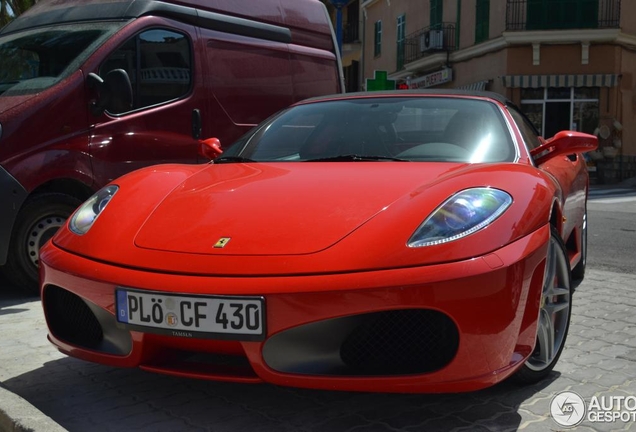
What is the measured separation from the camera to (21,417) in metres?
2.71

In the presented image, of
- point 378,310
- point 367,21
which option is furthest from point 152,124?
point 367,21

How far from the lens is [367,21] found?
117 feet

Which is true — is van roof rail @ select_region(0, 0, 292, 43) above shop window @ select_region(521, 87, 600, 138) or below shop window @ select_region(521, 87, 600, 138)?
above

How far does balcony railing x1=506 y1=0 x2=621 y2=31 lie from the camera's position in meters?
23.3

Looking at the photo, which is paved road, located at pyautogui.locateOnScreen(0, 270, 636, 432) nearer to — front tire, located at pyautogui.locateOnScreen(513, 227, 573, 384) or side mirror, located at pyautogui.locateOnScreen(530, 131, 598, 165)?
front tire, located at pyautogui.locateOnScreen(513, 227, 573, 384)

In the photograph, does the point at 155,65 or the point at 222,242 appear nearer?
the point at 222,242

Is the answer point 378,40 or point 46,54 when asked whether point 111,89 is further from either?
point 378,40

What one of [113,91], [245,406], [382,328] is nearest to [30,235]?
[113,91]

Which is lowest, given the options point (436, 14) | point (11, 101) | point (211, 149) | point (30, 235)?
point (30, 235)

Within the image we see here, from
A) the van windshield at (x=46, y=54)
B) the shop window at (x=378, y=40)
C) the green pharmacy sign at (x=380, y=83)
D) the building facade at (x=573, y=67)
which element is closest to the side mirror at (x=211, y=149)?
the van windshield at (x=46, y=54)

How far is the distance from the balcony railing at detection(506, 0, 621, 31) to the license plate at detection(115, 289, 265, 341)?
2277 centimetres

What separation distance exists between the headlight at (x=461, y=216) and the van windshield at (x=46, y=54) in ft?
11.2

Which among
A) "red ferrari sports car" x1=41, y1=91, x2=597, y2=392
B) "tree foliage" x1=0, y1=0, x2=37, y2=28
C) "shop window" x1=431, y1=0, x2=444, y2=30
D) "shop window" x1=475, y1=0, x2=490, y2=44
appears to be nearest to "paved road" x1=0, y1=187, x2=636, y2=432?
"red ferrari sports car" x1=41, y1=91, x2=597, y2=392

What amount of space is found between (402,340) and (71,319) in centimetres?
131
